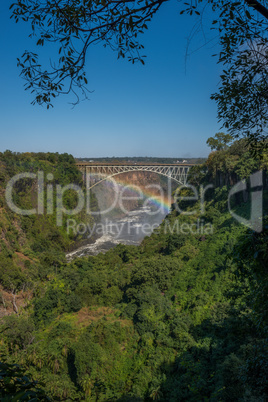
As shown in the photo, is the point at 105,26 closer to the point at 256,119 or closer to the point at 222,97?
the point at 222,97

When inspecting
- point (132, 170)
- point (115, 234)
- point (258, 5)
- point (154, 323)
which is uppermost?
point (258, 5)

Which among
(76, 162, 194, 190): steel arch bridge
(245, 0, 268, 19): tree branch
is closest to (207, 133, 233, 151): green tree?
(76, 162, 194, 190): steel arch bridge

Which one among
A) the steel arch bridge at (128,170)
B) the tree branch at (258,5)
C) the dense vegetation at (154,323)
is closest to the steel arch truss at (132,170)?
the steel arch bridge at (128,170)

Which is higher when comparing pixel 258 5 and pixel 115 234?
pixel 258 5

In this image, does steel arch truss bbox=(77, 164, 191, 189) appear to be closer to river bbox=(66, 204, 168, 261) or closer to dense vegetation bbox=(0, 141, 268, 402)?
river bbox=(66, 204, 168, 261)

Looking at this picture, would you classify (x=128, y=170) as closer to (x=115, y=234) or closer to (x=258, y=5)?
(x=115, y=234)

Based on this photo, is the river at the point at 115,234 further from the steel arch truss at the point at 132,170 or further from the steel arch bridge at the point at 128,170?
the steel arch truss at the point at 132,170

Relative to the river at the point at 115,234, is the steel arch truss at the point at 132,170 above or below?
above

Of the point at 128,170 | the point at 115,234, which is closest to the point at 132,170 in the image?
the point at 128,170

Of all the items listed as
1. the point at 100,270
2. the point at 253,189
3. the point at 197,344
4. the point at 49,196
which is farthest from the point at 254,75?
the point at 49,196
